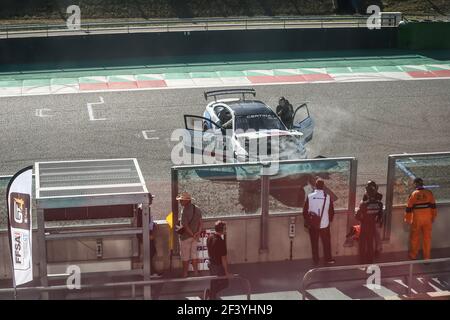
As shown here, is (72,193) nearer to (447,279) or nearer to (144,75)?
(447,279)

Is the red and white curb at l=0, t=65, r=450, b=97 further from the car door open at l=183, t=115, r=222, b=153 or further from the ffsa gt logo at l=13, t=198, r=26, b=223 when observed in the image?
the ffsa gt logo at l=13, t=198, r=26, b=223

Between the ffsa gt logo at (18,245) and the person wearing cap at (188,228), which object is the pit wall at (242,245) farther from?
the ffsa gt logo at (18,245)

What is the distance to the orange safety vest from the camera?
14008 mm

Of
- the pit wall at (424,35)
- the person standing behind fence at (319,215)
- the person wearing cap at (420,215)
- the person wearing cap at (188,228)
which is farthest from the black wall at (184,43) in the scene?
the person wearing cap at (420,215)

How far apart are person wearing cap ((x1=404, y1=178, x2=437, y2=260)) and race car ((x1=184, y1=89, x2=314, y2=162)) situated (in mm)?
4732

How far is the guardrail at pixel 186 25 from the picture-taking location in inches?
1284

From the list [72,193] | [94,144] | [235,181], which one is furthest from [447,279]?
[94,144]

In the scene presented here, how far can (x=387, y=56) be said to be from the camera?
111ft

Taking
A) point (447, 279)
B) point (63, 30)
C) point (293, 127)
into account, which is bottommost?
point (447, 279)

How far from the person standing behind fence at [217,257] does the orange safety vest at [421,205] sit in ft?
11.7

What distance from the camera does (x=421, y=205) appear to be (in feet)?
46.2

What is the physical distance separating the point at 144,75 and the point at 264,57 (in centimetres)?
571

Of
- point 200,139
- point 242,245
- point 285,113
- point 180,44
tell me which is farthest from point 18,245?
point 180,44

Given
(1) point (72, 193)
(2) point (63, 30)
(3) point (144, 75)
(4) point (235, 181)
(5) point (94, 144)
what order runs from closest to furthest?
(1) point (72, 193), (4) point (235, 181), (5) point (94, 144), (3) point (144, 75), (2) point (63, 30)
